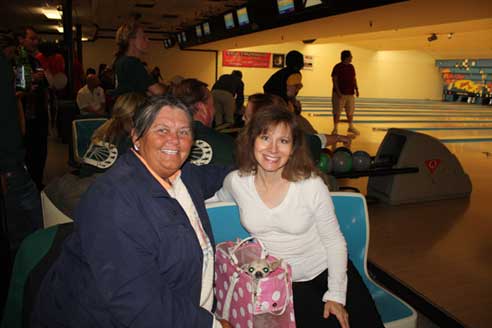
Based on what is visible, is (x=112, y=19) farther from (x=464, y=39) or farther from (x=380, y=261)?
(x=380, y=261)

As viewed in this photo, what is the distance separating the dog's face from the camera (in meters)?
1.19

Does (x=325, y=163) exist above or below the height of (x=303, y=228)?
below

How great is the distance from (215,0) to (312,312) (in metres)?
7.31

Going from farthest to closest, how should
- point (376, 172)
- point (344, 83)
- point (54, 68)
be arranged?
point (344, 83)
point (54, 68)
point (376, 172)

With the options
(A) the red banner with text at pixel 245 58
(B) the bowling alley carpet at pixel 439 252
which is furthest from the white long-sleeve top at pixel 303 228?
(A) the red banner with text at pixel 245 58

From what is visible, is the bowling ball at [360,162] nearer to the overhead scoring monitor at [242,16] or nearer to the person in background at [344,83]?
the person in background at [344,83]

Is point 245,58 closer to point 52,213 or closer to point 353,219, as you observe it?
point 353,219

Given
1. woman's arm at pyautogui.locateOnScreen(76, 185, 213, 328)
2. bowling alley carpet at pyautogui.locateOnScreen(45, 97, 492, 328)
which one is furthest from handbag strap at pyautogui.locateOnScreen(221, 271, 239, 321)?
bowling alley carpet at pyautogui.locateOnScreen(45, 97, 492, 328)

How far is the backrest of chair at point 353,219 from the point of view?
1.65m

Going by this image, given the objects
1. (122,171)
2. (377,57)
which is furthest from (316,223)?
(377,57)

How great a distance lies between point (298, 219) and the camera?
4.67ft

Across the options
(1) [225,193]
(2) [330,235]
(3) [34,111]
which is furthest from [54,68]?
(2) [330,235]

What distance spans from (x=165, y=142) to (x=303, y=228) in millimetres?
583

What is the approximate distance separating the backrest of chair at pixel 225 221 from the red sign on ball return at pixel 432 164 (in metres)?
3.08
